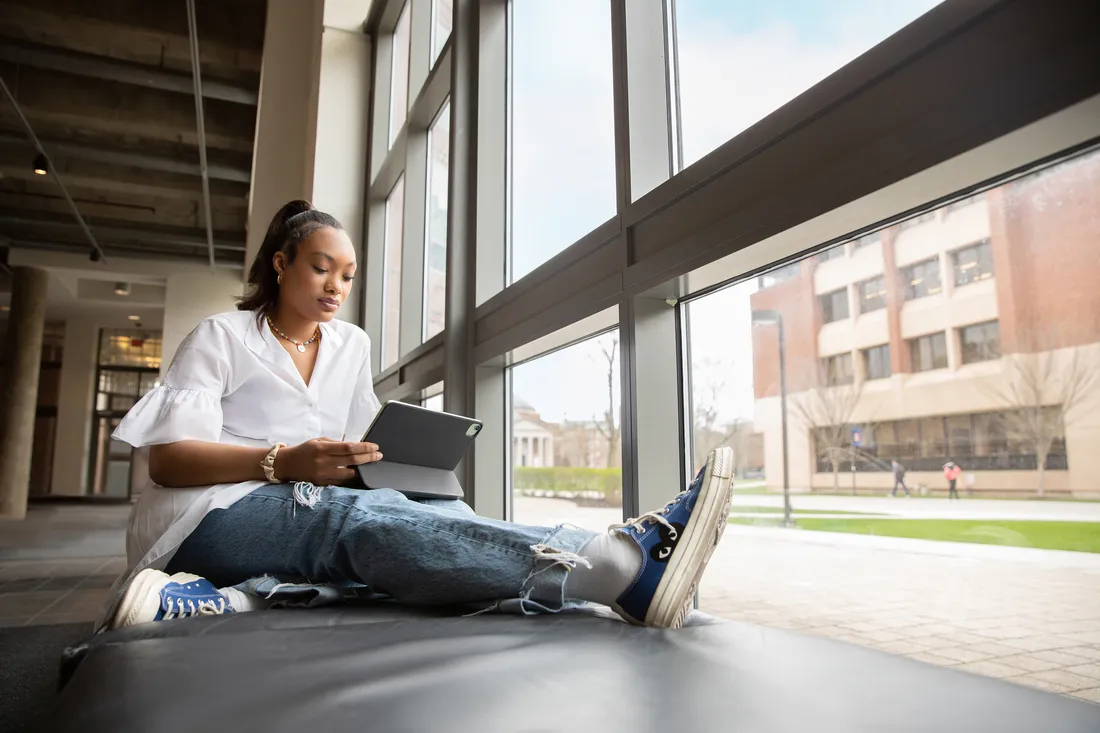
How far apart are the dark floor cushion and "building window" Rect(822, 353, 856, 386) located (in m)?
0.52

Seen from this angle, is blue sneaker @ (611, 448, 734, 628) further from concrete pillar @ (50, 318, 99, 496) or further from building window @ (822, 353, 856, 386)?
concrete pillar @ (50, 318, 99, 496)

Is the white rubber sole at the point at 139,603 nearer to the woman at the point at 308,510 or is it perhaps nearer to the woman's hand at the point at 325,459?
the woman at the point at 308,510

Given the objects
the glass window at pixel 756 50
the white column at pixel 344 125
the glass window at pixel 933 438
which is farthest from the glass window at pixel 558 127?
the white column at pixel 344 125

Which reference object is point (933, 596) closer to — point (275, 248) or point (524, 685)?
point (524, 685)

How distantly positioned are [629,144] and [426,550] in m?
1.01

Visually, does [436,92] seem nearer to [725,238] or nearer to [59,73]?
[725,238]

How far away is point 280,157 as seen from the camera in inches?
218

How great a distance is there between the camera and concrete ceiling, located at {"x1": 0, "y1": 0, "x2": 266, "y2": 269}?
5.96 meters

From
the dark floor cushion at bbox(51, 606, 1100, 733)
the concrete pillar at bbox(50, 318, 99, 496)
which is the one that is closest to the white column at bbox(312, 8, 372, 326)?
the dark floor cushion at bbox(51, 606, 1100, 733)

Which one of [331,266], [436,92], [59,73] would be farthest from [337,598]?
[59,73]

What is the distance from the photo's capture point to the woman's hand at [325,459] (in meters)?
1.25

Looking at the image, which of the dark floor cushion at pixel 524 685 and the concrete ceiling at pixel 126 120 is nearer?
the dark floor cushion at pixel 524 685

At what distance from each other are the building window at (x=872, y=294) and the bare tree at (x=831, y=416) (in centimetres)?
13

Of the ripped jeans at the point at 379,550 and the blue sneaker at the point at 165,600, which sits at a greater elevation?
the ripped jeans at the point at 379,550
